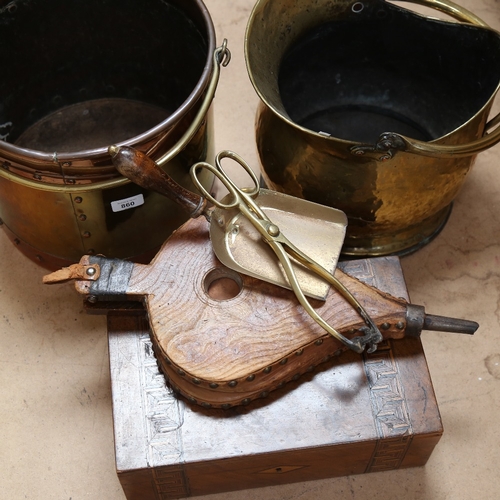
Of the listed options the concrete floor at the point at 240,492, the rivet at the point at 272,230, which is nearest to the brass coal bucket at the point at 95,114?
the concrete floor at the point at 240,492

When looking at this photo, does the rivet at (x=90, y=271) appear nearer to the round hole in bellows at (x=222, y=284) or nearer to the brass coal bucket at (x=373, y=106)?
the round hole in bellows at (x=222, y=284)

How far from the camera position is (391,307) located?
4.62 ft

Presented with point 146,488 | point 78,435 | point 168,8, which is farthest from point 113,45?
point 146,488

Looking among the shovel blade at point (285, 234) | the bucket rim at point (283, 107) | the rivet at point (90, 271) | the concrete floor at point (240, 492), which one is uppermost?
the bucket rim at point (283, 107)

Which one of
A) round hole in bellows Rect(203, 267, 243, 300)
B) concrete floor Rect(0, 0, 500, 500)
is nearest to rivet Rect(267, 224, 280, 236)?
round hole in bellows Rect(203, 267, 243, 300)

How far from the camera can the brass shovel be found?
54.1 inches

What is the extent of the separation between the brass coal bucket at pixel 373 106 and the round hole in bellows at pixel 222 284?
244mm

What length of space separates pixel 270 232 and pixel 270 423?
33 centimetres

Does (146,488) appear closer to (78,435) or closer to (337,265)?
(78,435)

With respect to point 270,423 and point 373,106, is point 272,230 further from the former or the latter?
point 373,106

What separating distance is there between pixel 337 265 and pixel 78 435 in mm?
593

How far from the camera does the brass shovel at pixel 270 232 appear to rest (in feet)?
4.51

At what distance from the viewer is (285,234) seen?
1460 millimetres

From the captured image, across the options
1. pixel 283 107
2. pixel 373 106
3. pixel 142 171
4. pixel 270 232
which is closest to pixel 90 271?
pixel 142 171
